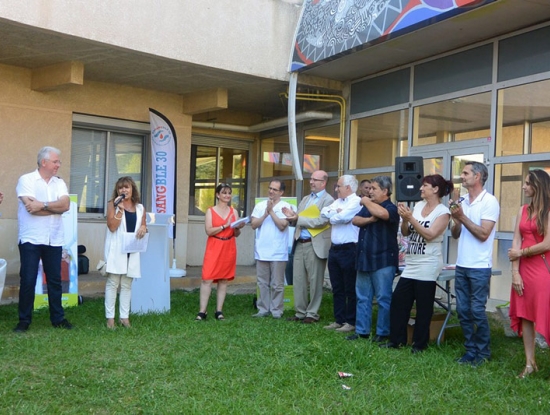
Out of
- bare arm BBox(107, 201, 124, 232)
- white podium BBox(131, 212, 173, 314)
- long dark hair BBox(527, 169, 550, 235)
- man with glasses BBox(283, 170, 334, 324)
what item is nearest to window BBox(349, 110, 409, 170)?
man with glasses BBox(283, 170, 334, 324)

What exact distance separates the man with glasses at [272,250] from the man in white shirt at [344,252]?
2.47 feet

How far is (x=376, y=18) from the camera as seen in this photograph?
8.70 meters

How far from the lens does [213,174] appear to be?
13844 millimetres

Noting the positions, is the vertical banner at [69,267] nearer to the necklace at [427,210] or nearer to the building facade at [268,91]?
the building facade at [268,91]

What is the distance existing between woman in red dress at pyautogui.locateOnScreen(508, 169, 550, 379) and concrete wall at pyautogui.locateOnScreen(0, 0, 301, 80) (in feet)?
19.1

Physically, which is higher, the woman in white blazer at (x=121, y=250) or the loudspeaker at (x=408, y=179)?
the loudspeaker at (x=408, y=179)

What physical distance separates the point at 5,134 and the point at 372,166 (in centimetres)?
588

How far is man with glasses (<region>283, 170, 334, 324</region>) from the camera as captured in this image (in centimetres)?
753

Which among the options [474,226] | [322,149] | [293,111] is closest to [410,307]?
[474,226]

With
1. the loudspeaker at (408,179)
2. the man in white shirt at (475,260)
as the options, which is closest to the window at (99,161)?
the loudspeaker at (408,179)

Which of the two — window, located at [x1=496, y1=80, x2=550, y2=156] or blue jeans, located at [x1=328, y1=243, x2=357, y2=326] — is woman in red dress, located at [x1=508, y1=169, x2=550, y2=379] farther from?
window, located at [x1=496, y1=80, x2=550, y2=156]

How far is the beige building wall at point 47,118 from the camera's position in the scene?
10.4 m

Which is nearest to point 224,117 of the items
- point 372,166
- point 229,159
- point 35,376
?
point 229,159

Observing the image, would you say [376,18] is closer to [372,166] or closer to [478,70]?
[478,70]
